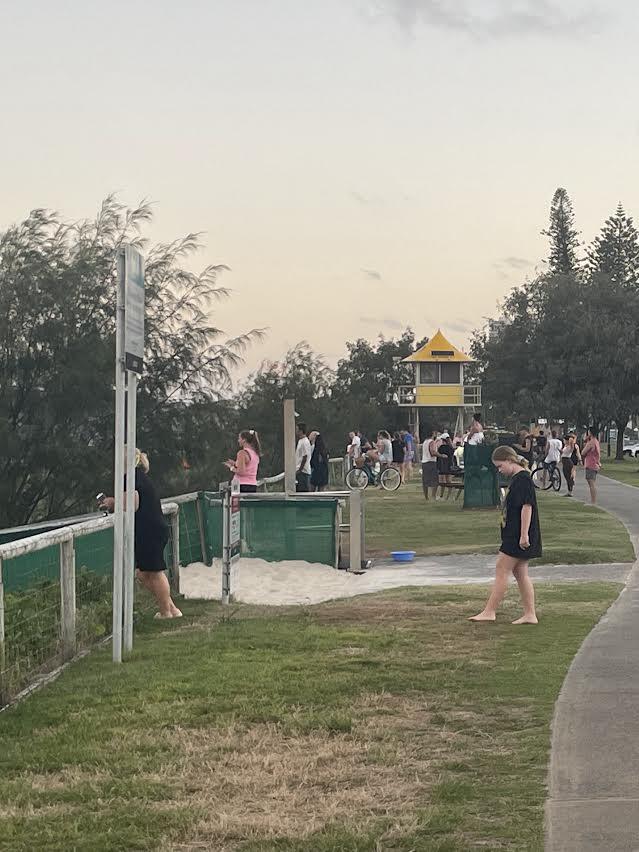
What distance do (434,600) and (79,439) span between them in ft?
46.3

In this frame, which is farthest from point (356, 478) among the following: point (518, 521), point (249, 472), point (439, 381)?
point (439, 381)

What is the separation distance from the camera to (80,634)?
10633mm

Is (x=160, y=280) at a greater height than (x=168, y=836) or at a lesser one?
greater

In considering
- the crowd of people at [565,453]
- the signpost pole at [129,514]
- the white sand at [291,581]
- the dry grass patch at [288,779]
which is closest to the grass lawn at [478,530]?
the crowd of people at [565,453]

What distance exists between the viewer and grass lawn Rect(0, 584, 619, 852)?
17.7 feet

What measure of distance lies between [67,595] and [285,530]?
7.65m

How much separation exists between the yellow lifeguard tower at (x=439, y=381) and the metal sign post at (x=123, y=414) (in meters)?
78.6

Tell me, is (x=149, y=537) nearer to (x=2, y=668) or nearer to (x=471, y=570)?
(x=2, y=668)

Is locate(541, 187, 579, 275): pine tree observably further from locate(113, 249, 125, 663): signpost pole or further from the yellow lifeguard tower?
locate(113, 249, 125, 663): signpost pole

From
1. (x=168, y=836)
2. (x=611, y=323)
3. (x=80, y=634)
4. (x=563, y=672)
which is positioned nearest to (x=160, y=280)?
(x=80, y=634)

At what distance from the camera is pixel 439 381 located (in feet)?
295

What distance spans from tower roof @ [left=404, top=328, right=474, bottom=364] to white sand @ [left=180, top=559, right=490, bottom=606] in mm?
72278

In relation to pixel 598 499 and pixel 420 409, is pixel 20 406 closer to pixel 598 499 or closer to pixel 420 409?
pixel 598 499

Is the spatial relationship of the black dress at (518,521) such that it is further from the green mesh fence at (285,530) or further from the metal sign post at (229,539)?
the green mesh fence at (285,530)
